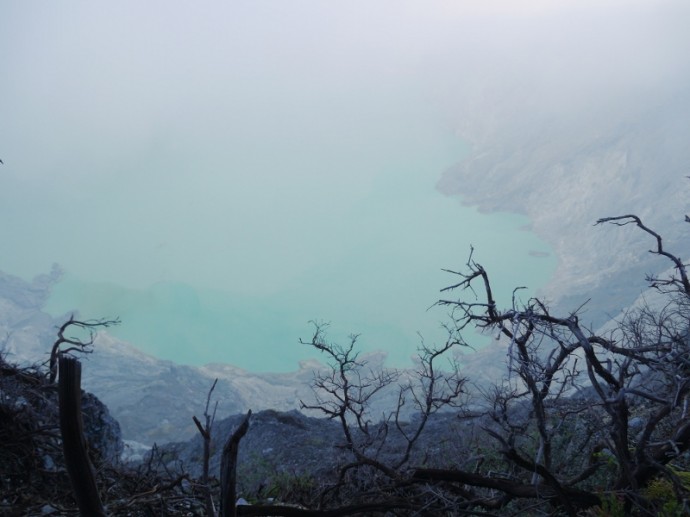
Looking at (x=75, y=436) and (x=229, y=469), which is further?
(x=229, y=469)

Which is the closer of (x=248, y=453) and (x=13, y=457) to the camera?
(x=13, y=457)

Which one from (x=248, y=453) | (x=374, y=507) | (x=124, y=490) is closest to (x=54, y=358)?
(x=124, y=490)

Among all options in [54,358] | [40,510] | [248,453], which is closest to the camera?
[40,510]

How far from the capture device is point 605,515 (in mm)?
3369

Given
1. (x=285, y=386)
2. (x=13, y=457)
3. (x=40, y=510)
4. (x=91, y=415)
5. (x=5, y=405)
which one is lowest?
(x=40, y=510)

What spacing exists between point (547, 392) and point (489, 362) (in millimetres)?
37140

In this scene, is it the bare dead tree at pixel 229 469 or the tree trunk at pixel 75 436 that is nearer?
the tree trunk at pixel 75 436

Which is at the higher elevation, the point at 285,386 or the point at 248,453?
the point at 285,386

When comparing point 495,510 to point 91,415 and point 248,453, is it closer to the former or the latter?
point 91,415

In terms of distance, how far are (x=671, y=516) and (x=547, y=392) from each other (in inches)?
54.4

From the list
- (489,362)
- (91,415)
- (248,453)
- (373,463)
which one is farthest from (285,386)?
(373,463)

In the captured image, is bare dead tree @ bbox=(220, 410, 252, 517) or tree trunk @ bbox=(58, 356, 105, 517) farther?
bare dead tree @ bbox=(220, 410, 252, 517)

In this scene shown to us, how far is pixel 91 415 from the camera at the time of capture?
8.54 meters

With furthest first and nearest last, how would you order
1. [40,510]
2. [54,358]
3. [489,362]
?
[489,362] → [54,358] → [40,510]
